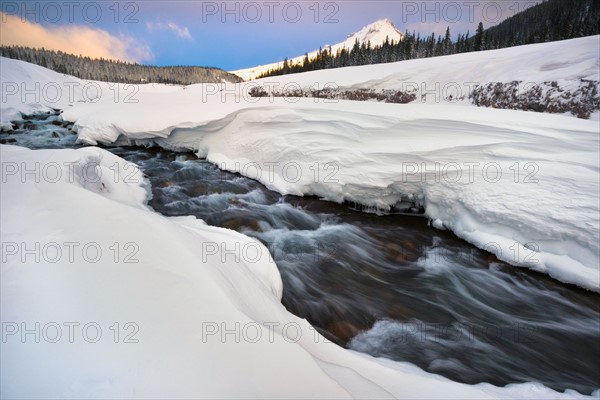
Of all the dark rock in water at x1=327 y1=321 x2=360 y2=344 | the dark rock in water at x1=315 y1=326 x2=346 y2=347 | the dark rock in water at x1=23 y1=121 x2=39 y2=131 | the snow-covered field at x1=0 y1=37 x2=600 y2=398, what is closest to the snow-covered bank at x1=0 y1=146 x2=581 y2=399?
the snow-covered field at x1=0 y1=37 x2=600 y2=398

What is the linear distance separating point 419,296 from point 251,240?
2395 millimetres

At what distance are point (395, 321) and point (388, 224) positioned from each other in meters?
2.66

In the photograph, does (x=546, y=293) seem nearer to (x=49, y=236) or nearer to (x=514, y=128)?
(x=514, y=128)

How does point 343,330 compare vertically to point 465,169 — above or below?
below

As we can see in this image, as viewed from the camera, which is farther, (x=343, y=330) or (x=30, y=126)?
(x=30, y=126)

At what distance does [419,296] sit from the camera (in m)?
3.85

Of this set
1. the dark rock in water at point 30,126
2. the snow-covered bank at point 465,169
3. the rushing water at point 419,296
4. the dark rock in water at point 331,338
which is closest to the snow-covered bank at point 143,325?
the rushing water at point 419,296

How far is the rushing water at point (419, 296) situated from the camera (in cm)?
294

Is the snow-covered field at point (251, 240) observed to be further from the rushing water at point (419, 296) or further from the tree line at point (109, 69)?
the tree line at point (109, 69)

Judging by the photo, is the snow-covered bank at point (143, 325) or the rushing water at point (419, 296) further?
the rushing water at point (419, 296)

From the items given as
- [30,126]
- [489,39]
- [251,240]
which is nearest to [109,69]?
[30,126]

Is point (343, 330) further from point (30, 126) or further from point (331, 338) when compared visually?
point (30, 126)

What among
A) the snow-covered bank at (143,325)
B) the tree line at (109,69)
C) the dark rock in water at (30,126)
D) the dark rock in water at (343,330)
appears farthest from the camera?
the tree line at (109,69)

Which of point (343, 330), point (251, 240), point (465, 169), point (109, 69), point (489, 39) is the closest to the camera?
point (343, 330)
